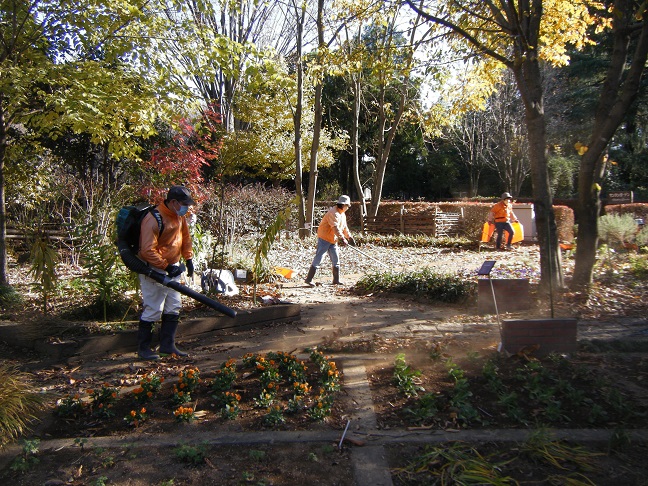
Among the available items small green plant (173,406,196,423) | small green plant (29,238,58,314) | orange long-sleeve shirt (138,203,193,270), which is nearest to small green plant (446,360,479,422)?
small green plant (173,406,196,423)

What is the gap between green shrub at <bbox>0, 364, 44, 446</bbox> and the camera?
3385 millimetres

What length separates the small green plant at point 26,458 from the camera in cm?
311

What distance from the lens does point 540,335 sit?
4.64 meters

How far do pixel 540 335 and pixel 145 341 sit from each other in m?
3.85

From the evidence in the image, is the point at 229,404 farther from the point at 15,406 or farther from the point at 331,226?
the point at 331,226

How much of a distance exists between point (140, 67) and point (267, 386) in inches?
257

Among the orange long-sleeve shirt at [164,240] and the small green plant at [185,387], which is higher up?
the orange long-sleeve shirt at [164,240]

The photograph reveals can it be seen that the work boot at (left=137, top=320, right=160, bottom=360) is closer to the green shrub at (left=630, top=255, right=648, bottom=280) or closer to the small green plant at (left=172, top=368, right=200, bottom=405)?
the small green plant at (left=172, top=368, right=200, bottom=405)

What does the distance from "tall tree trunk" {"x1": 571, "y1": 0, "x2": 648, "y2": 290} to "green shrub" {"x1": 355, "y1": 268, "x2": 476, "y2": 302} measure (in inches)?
66.4

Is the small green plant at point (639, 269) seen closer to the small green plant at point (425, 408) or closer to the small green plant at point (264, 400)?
the small green plant at point (425, 408)

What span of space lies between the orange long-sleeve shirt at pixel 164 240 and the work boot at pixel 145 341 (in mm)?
655

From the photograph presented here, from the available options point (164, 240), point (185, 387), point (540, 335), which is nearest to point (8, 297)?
point (164, 240)

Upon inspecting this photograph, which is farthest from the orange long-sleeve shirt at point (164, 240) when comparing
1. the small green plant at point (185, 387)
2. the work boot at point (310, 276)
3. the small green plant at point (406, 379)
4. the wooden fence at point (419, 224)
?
the wooden fence at point (419, 224)

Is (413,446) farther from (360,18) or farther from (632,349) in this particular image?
(360,18)
